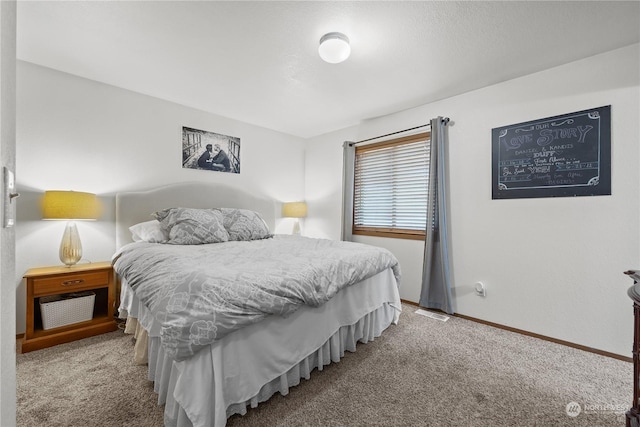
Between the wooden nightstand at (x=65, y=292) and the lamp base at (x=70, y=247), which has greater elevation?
the lamp base at (x=70, y=247)

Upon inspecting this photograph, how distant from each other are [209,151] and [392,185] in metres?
2.48

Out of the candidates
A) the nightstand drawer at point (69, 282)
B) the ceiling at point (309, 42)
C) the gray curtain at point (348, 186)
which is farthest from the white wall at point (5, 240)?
the gray curtain at point (348, 186)

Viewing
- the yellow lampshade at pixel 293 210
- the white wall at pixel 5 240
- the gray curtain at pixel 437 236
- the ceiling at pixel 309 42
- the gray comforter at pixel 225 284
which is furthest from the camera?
the yellow lampshade at pixel 293 210

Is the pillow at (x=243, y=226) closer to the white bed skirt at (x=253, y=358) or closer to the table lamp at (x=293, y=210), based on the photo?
the table lamp at (x=293, y=210)

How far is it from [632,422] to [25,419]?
282cm

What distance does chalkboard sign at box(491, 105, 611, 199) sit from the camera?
2.13 metres

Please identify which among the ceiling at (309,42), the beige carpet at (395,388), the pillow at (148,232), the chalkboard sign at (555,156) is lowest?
the beige carpet at (395,388)

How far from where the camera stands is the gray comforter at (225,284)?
1.18m

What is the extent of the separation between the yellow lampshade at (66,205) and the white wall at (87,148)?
0.83 ft

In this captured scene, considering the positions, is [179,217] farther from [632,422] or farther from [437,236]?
[632,422]

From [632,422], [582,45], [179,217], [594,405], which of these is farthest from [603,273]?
[179,217]

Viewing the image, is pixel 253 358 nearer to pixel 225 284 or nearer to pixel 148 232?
pixel 225 284

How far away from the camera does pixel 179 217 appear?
2.71 m

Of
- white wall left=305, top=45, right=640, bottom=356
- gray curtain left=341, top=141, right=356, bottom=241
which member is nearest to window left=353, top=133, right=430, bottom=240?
gray curtain left=341, top=141, right=356, bottom=241
